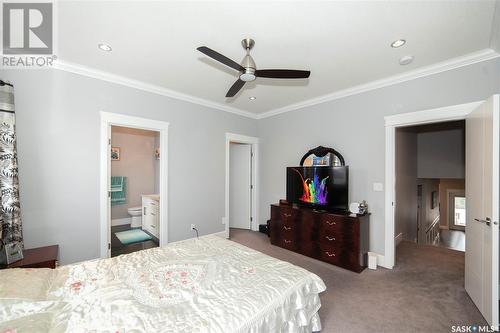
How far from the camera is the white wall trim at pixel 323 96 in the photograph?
2.39 m

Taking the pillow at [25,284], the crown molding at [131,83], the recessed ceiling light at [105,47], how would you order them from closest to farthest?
the pillow at [25,284] < the recessed ceiling light at [105,47] < the crown molding at [131,83]

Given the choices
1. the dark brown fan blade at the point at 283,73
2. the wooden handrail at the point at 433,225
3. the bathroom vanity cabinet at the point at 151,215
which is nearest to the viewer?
the dark brown fan blade at the point at 283,73

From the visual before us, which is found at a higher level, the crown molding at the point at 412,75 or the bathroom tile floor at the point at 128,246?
the crown molding at the point at 412,75

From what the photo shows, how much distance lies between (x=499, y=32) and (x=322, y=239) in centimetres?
283

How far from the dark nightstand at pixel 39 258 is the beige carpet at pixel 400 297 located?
2.69 meters

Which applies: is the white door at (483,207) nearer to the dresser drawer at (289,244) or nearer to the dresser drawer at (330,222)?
the dresser drawer at (330,222)

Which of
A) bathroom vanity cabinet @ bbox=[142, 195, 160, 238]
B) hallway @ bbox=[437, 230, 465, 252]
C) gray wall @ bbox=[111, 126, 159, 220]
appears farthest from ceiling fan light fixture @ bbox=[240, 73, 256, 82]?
hallway @ bbox=[437, 230, 465, 252]

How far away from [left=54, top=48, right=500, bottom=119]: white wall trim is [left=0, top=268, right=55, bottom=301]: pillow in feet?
7.86

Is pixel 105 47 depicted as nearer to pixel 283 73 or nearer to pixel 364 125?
pixel 283 73

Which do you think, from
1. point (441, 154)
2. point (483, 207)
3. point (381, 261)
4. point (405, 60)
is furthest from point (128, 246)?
point (441, 154)

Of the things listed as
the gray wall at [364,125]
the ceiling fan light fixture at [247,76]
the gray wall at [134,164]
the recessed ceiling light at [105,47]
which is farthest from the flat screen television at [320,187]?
the gray wall at [134,164]

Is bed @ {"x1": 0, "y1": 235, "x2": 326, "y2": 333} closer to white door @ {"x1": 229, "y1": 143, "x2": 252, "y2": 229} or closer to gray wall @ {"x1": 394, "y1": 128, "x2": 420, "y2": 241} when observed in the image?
white door @ {"x1": 229, "y1": 143, "x2": 252, "y2": 229}

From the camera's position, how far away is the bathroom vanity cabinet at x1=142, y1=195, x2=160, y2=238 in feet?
13.2

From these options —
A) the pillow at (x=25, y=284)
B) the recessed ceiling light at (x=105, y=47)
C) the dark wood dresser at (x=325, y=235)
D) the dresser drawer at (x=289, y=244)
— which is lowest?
the dresser drawer at (x=289, y=244)
